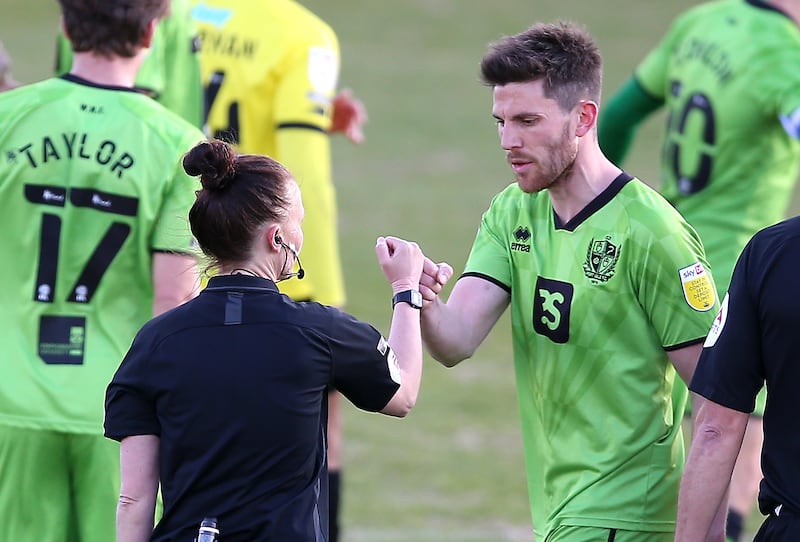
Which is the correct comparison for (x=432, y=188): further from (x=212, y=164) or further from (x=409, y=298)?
(x=212, y=164)

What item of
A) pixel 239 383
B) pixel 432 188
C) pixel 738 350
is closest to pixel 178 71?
pixel 239 383

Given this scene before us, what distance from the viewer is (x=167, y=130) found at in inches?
172

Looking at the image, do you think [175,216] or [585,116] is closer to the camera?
[585,116]

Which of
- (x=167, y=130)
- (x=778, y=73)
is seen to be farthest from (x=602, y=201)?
(x=778, y=73)

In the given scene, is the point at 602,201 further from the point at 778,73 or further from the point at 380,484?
the point at 380,484

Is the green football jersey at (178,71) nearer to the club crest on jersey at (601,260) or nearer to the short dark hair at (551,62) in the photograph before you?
the short dark hair at (551,62)

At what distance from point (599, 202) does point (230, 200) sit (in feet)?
3.75

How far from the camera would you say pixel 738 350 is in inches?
129

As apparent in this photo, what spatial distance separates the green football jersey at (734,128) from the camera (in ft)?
19.9

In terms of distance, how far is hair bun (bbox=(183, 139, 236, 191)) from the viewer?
128 inches

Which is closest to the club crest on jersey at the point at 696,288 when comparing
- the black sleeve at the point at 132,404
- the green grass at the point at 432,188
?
the black sleeve at the point at 132,404

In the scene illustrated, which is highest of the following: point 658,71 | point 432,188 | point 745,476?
point 432,188

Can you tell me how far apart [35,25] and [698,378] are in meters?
26.0

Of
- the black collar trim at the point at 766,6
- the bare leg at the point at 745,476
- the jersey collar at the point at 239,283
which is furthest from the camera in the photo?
the black collar trim at the point at 766,6
